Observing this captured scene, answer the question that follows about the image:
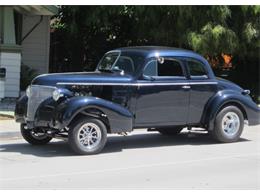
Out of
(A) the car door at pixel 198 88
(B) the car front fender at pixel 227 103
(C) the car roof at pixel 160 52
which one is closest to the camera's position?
(C) the car roof at pixel 160 52

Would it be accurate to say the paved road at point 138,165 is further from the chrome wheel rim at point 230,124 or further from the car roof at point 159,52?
the car roof at point 159,52

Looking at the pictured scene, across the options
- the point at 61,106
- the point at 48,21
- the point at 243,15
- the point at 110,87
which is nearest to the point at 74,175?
the point at 61,106

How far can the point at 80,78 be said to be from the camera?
10.6m

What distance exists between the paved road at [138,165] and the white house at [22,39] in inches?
264

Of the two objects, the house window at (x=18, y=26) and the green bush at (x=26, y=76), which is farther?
the house window at (x=18, y=26)

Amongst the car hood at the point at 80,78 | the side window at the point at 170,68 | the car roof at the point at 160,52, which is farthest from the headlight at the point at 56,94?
the side window at the point at 170,68

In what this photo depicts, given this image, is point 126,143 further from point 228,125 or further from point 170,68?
point 228,125

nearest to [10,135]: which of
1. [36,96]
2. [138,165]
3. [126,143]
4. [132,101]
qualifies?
[36,96]

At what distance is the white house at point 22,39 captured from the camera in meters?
18.8

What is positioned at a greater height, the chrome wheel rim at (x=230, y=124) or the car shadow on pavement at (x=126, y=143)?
the chrome wheel rim at (x=230, y=124)

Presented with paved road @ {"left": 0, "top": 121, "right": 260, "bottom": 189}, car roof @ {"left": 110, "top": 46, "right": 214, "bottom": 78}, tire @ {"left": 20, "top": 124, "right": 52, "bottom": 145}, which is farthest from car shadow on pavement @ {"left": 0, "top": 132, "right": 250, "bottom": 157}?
car roof @ {"left": 110, "top": 46, "right": 214, "bottom": 78}

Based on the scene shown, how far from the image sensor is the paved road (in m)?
7.97

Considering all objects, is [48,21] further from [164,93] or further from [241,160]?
[241,160]

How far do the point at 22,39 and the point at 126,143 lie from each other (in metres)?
10.7
